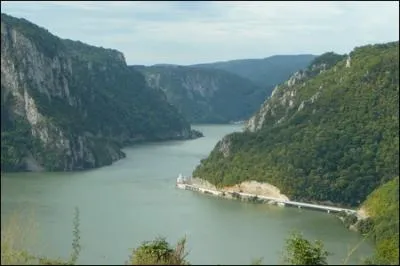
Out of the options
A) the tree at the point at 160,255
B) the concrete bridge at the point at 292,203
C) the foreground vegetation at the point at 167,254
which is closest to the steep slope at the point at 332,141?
the concrete bridge at the point at 292,203

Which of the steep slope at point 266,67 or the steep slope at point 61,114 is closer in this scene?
the steep slope at point 61,114

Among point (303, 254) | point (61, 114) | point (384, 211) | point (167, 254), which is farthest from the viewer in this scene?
point (61, 114)

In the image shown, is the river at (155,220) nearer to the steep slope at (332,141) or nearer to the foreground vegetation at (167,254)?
the steep slope at (332,141)

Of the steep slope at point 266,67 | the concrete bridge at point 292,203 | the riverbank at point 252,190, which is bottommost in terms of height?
the concrete bridge at point 292,203

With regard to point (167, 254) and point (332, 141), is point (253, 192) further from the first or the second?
point (167, 254)

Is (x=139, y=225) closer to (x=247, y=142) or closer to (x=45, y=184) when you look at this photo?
(x=45, y=184)

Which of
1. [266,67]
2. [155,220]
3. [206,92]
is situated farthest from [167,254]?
[266,67]

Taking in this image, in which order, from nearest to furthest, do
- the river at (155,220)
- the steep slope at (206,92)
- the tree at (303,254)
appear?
the tree at (303,254), the river at (155,220), the steep slope at (206,92)
